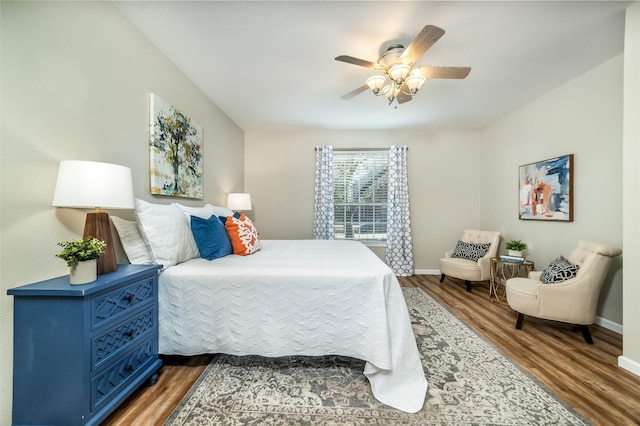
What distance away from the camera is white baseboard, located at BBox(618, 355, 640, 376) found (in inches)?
66.6

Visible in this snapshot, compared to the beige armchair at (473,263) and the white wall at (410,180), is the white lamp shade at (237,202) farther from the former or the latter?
the beige armchair at (473,263)

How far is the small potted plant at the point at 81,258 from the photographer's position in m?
1.15

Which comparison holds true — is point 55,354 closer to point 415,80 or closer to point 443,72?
point 415,80

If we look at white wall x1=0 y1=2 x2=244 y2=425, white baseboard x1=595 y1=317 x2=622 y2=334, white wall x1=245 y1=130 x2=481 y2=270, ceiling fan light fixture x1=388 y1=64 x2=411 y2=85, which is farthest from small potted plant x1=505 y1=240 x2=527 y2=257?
white wall x1=0 y1=2 x2=244 y2=425

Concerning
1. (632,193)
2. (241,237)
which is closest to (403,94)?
(632,193)

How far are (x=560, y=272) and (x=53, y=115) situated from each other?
4.03m

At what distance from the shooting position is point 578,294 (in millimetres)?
2080

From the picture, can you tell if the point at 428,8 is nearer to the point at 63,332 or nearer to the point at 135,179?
the point at 135,179

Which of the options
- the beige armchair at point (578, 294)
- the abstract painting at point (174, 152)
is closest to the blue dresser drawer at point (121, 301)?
the abstract painting at point (174, 152)

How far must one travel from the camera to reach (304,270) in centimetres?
168

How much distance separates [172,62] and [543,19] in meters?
3.16

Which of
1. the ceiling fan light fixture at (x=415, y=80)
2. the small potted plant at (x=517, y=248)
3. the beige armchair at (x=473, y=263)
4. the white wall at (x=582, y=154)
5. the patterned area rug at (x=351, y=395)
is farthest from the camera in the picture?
the beige armchair at (x=473, y=263)

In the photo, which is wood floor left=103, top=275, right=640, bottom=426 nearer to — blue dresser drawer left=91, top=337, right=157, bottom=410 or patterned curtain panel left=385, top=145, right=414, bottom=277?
blue dresser drawer left=91, top=337, right=157, bottom=410

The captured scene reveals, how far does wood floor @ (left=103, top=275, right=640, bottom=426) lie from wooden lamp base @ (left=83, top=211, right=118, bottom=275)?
A: 2.66 ft
